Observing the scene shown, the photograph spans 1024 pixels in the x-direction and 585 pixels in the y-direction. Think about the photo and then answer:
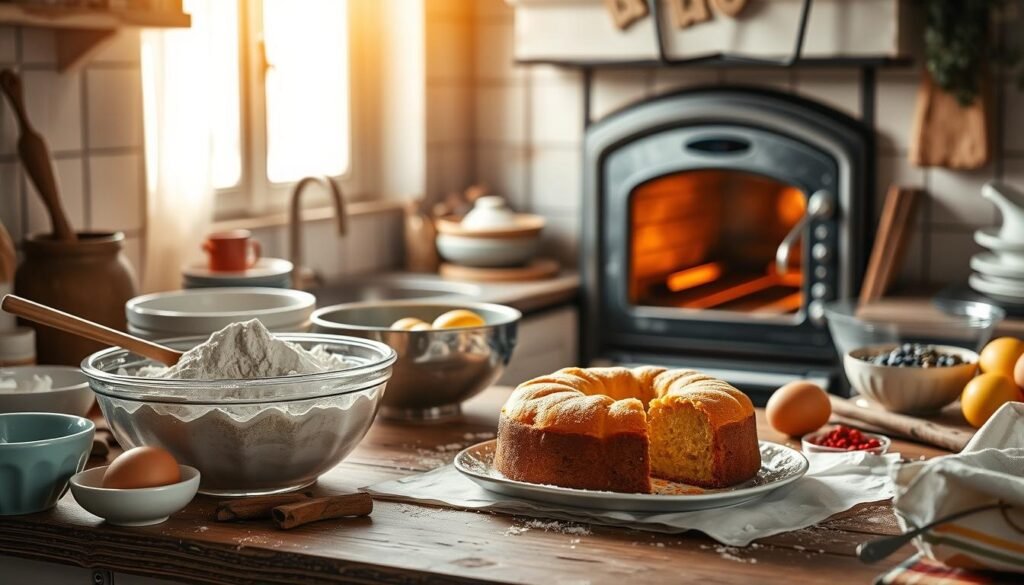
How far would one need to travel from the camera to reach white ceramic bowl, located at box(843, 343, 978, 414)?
1.81 metres

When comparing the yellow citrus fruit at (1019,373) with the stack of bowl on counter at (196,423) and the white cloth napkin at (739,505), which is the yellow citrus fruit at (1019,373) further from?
the stack of bowl on counter at (196,423)

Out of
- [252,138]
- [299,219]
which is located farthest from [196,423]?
[252,138]

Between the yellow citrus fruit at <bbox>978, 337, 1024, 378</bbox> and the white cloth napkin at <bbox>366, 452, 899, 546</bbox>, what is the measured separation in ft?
1.10

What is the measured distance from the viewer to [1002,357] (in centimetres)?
183

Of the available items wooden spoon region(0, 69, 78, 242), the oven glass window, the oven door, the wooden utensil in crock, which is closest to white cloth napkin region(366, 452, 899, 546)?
the wooden utensil in crock

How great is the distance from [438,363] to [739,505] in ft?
1.77

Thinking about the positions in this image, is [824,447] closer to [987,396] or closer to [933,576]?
[987,396]

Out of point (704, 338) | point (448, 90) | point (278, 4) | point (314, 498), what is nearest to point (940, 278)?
point (704, 338)

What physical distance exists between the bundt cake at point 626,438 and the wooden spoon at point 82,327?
0.41 metres

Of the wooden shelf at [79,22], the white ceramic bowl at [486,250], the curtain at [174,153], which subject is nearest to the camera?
the wooden shelf at [79,22]

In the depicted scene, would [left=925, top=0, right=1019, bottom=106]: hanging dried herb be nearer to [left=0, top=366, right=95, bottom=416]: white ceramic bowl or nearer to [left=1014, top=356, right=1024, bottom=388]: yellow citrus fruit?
[left=1014, top=356, right=1024, bottom=388]: yellow citrus fruit

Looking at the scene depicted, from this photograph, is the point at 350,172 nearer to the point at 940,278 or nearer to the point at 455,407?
the point at 940,278

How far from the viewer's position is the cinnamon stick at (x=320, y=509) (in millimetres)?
1345

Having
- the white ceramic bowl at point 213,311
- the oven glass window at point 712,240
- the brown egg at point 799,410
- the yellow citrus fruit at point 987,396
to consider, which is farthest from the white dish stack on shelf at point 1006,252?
the white ceramic bowl at point 213,311
